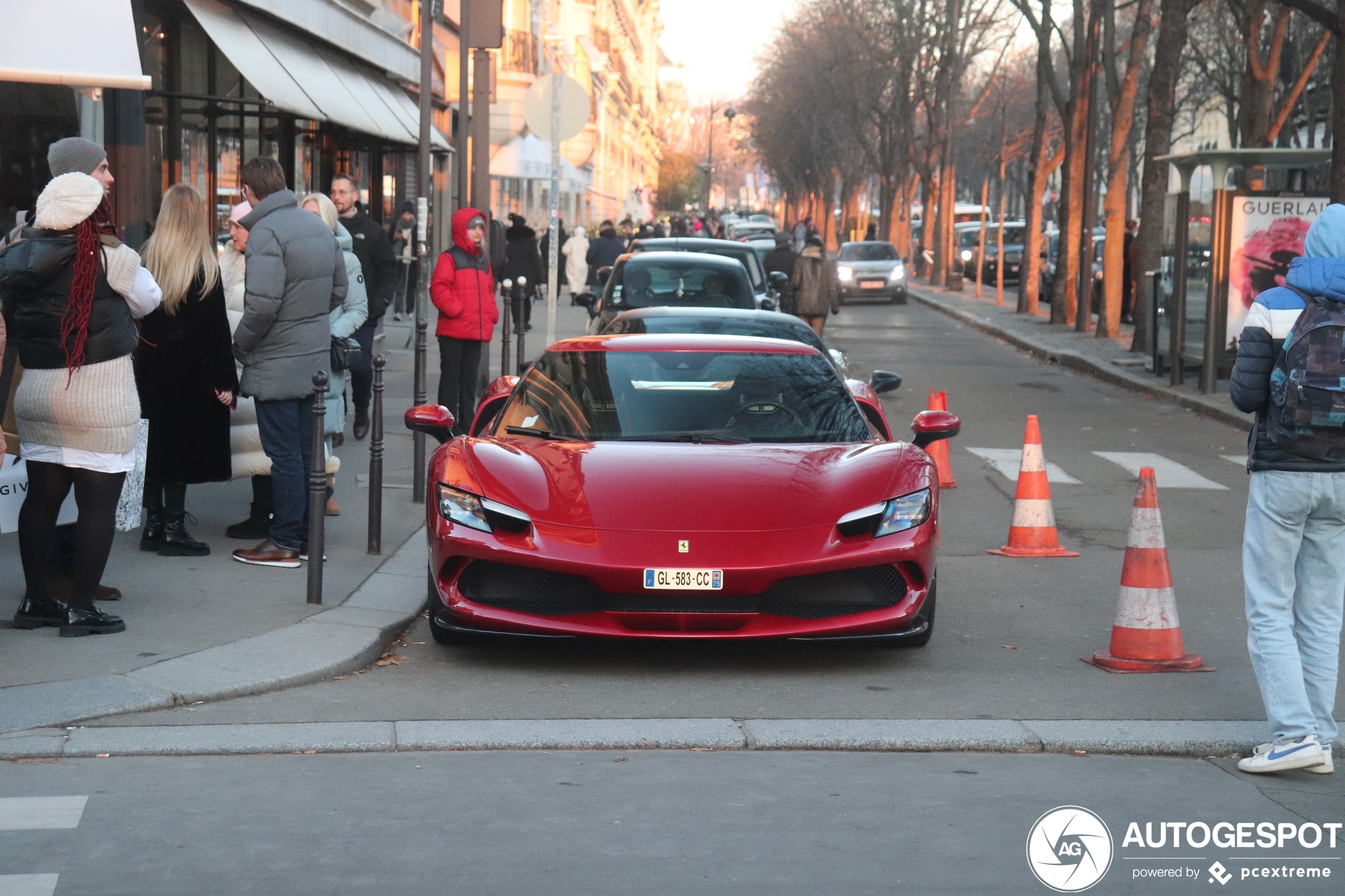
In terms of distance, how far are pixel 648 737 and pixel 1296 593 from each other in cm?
219

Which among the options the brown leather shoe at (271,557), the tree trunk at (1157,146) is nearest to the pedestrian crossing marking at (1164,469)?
the brown leather shoe at (271,557)

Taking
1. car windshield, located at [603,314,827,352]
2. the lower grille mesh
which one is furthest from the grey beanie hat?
car windshield, located at [603,314,827,352]

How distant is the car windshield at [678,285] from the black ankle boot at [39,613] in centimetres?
909

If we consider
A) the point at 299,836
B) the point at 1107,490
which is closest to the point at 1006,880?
the point at 299,836

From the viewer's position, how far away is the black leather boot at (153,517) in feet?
29.6

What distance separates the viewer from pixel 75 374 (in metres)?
6.99

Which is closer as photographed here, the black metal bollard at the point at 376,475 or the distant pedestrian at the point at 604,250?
the black metal bollard at the point at 376,475

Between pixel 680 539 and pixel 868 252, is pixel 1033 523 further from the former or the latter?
pixel 868 252

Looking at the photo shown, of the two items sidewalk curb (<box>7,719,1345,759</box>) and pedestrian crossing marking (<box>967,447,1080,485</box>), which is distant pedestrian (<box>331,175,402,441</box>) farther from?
sidewalk curb (<box>7,719,1345,759</box>)

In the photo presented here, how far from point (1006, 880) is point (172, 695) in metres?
3.14

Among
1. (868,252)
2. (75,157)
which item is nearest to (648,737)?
(75,157)

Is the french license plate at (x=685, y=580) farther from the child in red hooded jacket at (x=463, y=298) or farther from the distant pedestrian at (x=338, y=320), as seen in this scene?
the child in red hooded jacket at (x=463, y=298)

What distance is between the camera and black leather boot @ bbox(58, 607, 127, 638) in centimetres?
705

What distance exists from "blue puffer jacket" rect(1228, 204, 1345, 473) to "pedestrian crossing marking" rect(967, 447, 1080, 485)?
690 centimetres
